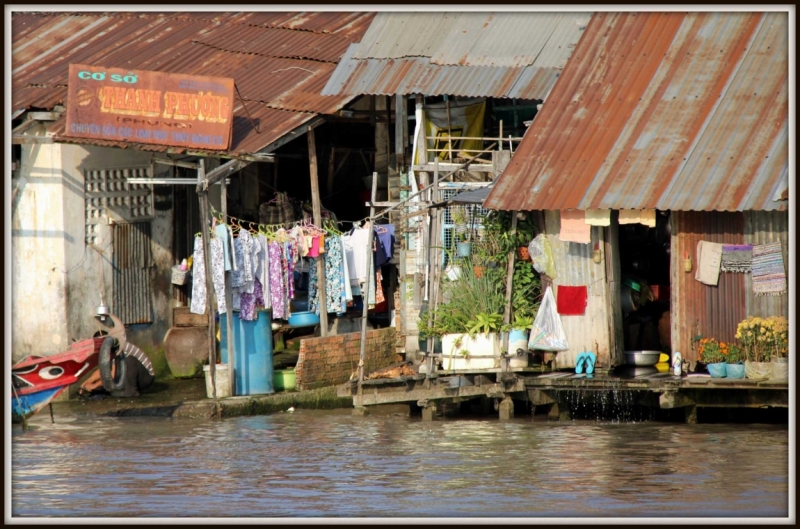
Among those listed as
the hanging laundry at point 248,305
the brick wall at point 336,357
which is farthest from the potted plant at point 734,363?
the hanging laundry at point 248,305

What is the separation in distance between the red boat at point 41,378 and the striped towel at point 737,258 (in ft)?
25.2

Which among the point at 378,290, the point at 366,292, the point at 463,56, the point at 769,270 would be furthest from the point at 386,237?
the point at 769,270

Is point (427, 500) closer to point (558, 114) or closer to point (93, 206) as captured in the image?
point (558, 114)

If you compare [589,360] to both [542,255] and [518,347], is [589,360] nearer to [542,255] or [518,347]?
[518,347]

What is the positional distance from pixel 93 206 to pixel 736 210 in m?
8.44

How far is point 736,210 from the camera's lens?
1483 cm

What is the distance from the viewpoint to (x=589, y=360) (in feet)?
51.6

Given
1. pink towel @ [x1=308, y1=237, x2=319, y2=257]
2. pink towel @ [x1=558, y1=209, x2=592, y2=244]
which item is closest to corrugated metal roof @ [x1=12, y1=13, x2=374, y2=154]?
pink towel @ [x1=308, y1=237, x2=319, y2=257]

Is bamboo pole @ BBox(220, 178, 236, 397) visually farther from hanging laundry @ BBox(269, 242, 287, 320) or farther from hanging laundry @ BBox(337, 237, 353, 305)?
hanging laundry @ BBox(337, 237, 353, 305)

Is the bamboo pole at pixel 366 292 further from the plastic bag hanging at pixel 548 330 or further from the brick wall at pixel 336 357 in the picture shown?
the plastic bag hanging at pixel 548 330

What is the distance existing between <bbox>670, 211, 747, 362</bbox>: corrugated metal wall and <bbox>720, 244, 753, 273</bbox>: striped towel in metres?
0.09

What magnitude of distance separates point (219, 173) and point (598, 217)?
15.8ft

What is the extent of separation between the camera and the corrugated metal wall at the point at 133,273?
18391 mm

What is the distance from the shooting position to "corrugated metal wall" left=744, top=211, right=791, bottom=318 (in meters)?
15.0
